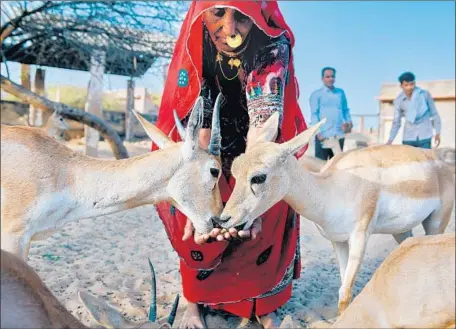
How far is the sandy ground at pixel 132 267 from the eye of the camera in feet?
10.8

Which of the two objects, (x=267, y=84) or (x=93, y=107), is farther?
(x=93, y=107)

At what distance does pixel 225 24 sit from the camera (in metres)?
2.80

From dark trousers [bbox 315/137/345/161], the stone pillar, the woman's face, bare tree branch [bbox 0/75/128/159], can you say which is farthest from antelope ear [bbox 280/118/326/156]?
the stone pillar

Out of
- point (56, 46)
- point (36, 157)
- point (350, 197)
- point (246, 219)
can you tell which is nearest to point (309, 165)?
point (350, 197)

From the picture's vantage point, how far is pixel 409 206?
288 cm

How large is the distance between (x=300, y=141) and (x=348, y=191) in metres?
0.61

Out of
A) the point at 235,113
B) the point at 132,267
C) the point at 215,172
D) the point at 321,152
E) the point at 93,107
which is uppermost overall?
the point at 235,113

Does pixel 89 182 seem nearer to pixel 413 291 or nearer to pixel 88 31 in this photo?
pixel 413 291

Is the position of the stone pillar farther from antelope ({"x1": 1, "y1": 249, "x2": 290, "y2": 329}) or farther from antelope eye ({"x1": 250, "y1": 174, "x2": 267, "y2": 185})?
antelope ({"x1": 1, "y1": 249, "x2": 290, "y2": 329})

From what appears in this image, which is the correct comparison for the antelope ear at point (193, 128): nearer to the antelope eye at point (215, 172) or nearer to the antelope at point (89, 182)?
the antelope at point (89, 182)

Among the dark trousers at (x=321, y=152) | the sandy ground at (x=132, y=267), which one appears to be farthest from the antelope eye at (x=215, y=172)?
the dark trousers at (x=321, y=152)

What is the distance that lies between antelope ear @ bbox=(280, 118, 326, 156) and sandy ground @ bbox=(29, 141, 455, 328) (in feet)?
4.50

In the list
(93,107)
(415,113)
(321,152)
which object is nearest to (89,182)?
(415,113)

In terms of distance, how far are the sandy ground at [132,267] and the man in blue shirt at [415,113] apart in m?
1.27
